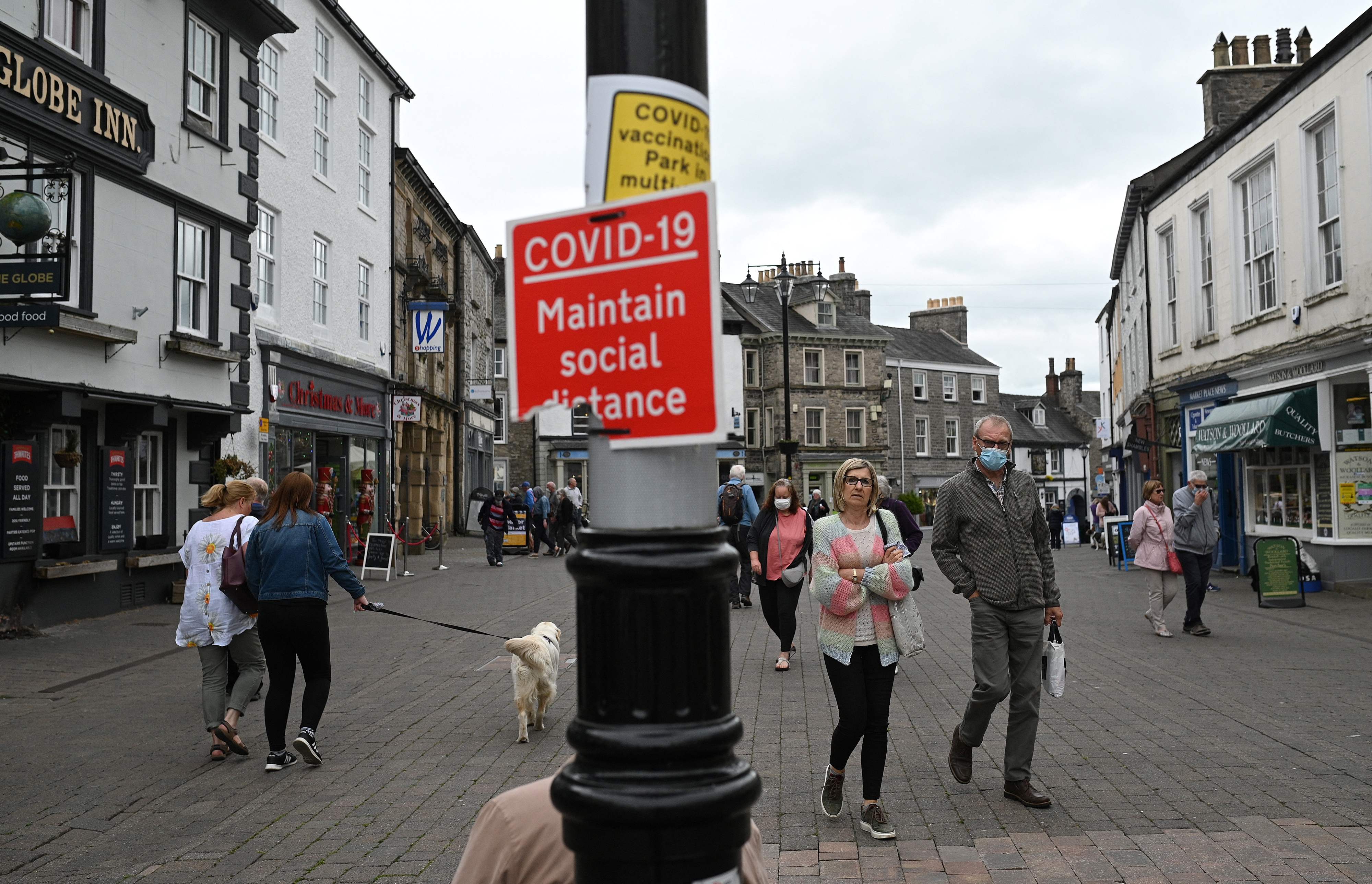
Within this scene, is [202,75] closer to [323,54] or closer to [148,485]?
[148,485]

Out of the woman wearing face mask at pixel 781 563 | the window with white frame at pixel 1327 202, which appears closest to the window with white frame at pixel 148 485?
the woman wearing face mask at pixel 781 563

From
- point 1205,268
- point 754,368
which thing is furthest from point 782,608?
point 754,368

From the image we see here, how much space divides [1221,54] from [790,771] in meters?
23.6

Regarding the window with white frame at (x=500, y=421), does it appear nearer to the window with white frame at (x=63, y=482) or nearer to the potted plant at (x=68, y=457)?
the window with white frame at (x=63, y=482)

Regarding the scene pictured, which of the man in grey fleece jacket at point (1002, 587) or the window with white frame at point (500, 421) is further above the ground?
the window with white frame at point (500, 421)

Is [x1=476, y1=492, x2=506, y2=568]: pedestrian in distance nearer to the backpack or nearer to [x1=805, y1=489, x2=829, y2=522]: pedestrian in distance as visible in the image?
[x1=805, y1=489, x2=829, y2=522]: pedestrian in distance

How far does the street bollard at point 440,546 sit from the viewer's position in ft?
78.4

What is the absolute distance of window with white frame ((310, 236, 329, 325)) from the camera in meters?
22.0

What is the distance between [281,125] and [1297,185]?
55.7 feet

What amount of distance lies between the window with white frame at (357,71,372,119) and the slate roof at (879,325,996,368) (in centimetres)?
3957

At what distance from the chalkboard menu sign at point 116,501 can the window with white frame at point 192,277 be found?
7.48 feet

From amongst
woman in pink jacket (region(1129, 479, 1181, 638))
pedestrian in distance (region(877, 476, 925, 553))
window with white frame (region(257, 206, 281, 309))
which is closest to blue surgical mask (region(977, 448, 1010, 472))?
pedestrian in distance (region(877, 476, 925, 553))

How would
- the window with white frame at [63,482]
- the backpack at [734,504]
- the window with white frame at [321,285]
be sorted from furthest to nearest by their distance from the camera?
the window with white frame at [321,285], the backpack at [734,504], the window with white frame at [63,482]

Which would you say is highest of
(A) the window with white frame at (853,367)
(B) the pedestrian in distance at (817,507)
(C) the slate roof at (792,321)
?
(C) the slate roof at (792,321)
